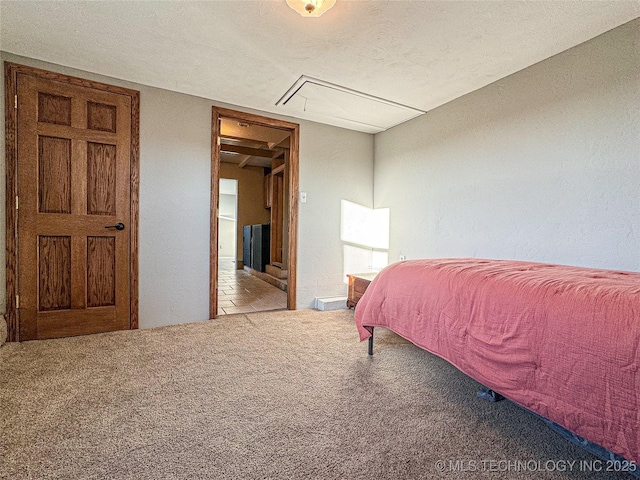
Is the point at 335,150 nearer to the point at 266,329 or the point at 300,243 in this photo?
the point at 300,243

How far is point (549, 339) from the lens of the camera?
107 centimetres

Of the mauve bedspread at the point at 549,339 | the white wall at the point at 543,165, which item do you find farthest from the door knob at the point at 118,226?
the white wall at the point at 543,165

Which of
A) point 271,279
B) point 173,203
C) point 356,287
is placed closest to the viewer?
point 173,203

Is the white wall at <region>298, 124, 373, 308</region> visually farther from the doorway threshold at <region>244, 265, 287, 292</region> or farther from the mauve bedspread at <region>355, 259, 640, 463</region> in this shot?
the mauve bedspread at <region>355, 259, 640, 463</region>

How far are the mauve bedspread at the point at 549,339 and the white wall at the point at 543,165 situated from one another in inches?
35.4

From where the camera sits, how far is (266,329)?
2.79 meters

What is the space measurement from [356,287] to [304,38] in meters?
2.31

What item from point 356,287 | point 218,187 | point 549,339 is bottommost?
point 356,287

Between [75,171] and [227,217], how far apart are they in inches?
296

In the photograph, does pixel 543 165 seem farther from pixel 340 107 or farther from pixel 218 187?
pixel 218 187

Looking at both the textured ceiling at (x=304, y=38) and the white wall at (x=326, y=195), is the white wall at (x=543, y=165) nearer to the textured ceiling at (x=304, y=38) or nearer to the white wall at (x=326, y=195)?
the textured ceiling at (x=304, y=38)

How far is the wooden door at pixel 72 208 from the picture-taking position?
235 centimetres

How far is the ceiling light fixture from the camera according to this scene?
5.28ft

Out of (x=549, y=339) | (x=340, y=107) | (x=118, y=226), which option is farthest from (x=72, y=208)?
(x=549, y=339)
